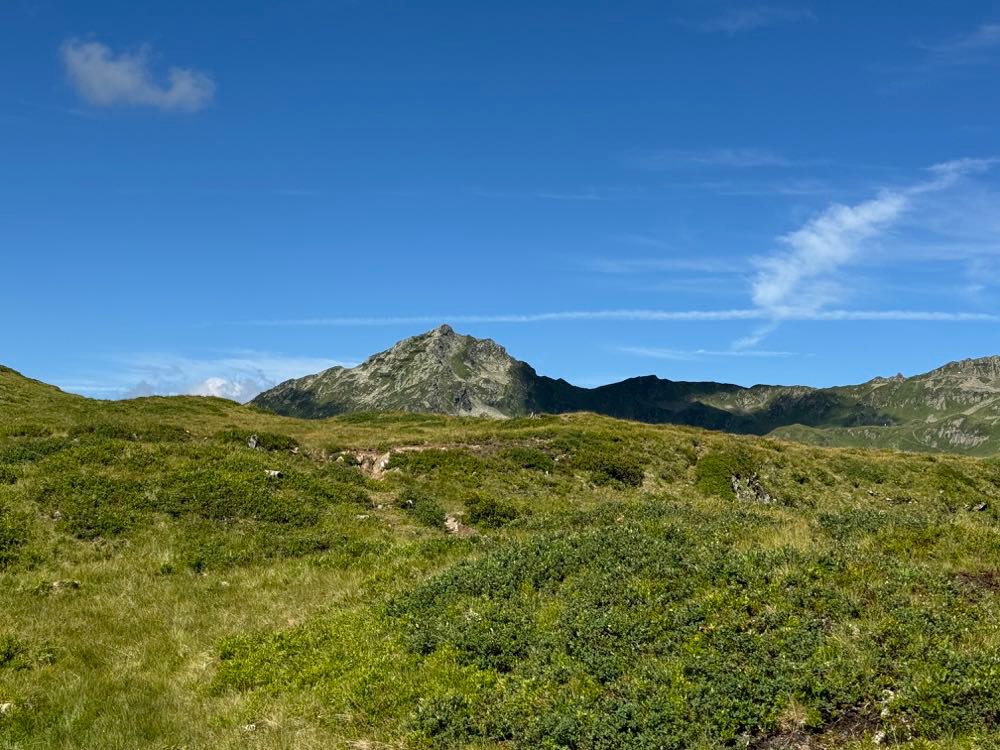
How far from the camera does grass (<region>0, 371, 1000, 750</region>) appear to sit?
9.96 meters

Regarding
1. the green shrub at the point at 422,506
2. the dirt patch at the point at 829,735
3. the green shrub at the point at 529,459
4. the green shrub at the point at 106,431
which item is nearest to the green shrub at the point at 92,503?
the green shrub at the point at 106,431

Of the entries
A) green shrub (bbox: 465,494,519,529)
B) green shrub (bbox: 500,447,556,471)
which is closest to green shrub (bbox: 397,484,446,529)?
green shrub (bbox: 465,494,519,529)

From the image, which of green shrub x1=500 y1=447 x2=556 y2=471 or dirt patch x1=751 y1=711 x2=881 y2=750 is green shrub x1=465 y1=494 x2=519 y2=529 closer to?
green shrub x1=500 y1=447 x2=556 y2=471

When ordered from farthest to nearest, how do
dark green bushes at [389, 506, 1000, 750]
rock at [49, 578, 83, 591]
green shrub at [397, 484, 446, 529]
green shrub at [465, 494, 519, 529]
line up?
green shrub at [465, 494, 519, 529], green shrub at [397, 484, 446, 529], rock at [49, 578, 83, 591], dark green bushes at [389, 506, 1000, 750]

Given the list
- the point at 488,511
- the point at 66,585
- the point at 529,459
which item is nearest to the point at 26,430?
the point at 66,585

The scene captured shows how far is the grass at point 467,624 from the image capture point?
32.7ft

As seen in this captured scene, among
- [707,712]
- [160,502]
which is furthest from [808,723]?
[160,502]

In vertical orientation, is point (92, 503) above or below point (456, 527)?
above

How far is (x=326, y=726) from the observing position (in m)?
11.1

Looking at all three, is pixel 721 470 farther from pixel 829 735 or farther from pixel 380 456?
pixel 829 735

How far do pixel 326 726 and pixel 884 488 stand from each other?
1683 inches

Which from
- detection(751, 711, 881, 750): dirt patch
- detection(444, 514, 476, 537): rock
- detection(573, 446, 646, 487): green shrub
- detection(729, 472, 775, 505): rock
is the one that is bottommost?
detection(751, 711, 881, 750): dirt patch

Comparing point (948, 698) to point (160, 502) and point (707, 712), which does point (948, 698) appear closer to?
point (707, 712)

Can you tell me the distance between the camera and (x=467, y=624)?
13523 millimetres
